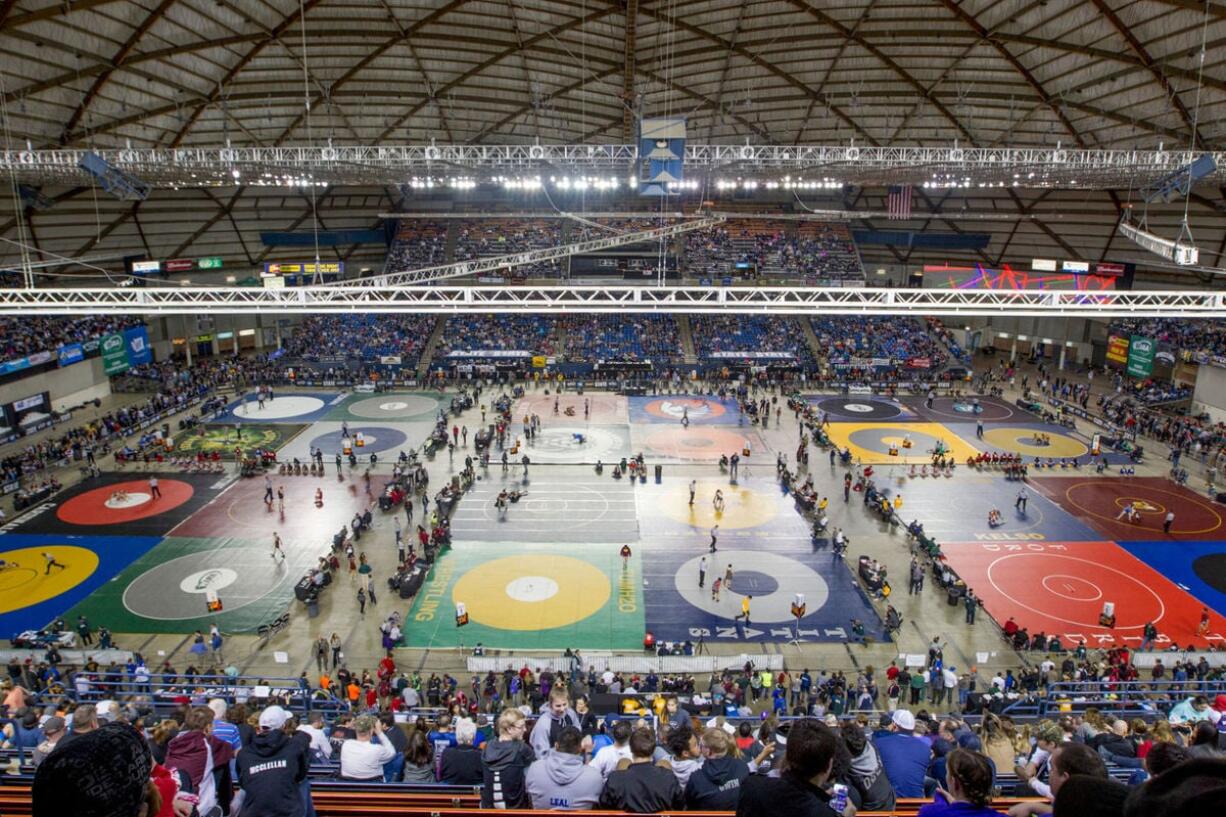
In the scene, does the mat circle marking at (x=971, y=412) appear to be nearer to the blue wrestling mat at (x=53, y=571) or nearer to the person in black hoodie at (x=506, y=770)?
the blue wrestling mat at (x=53, y=571)

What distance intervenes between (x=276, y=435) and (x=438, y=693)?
27.5 meters

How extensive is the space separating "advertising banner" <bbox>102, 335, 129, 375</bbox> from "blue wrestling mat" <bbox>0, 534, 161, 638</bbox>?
70.5 feet

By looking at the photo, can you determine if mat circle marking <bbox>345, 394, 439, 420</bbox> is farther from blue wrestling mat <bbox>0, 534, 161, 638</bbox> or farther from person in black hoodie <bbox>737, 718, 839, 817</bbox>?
person in black hoodie <bbox>737, 718, 839, 817</bbox>

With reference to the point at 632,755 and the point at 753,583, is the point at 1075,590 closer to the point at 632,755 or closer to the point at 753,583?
the point at 753,583

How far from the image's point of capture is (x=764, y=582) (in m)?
26.3

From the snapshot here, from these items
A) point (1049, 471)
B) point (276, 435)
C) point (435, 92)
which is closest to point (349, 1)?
point (435, 92)

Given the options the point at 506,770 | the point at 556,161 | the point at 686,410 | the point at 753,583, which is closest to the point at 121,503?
the point at 556,161

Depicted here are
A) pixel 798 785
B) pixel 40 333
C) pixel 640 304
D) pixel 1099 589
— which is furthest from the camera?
pixel 40 333

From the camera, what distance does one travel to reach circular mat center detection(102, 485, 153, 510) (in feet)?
106

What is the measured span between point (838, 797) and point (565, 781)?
7.73 feet

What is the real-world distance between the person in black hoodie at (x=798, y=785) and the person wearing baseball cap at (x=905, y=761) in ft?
15.9

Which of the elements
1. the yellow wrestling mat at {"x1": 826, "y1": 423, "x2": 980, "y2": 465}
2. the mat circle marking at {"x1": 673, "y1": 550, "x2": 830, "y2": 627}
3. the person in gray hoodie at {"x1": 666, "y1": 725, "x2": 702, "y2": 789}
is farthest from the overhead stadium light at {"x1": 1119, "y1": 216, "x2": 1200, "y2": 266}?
the person in gray hoodie at {"x1": 666, "y1": 725, "x2": 702, "y2": 789}

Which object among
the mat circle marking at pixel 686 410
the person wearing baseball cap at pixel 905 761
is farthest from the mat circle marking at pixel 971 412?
the person wearing baseball cap at pixel 905 761

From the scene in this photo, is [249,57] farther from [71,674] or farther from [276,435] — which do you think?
[71,674]
